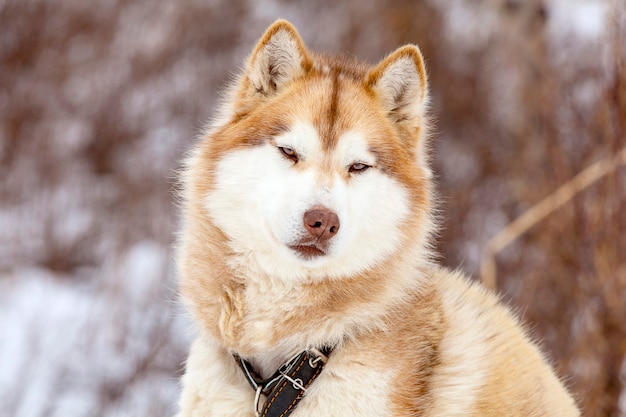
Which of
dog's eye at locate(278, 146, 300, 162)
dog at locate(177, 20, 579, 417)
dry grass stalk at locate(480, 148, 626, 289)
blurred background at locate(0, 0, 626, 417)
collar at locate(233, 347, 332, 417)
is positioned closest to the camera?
collar at locate(233, 347, 332, 417)

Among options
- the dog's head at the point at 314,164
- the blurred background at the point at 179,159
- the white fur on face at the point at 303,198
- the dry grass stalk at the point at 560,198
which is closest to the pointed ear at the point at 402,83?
the dog's head at the point at 314,164

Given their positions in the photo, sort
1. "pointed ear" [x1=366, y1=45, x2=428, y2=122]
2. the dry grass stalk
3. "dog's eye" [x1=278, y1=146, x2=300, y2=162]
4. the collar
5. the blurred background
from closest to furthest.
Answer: the collar, "dog's eye" [x1=278, y1=146, x2=300, y2=162], "pointed ear" [x1=366, y1=45, x2=428, y2=122], the dry grass stalk, the blurred background

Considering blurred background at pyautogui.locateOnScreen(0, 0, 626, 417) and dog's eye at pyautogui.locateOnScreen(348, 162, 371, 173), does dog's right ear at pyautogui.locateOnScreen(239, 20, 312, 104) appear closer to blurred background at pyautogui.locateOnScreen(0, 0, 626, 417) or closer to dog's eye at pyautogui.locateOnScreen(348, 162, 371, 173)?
dog's eye at pyautogui.locateOnScreen(348, 162, 371, 173)

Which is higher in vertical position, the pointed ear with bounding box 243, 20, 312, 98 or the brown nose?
the pointed ear with bounding box 243, 20, 312, 98

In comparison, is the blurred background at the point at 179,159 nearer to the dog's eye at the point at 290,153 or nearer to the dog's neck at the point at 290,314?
the dog's neck at the point at 290,314

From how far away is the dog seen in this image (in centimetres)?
309

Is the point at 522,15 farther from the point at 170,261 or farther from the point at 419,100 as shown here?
the point at 419,100

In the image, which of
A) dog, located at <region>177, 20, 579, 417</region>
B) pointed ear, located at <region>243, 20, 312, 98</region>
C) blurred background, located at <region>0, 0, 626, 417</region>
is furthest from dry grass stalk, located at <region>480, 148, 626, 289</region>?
pointed ear, located at <region>243, 20, 312, 98</region>

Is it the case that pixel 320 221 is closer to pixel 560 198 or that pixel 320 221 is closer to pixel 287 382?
pixel 287 382

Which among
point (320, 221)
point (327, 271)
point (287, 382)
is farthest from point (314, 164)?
point (287, 382)

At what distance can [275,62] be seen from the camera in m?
3.54

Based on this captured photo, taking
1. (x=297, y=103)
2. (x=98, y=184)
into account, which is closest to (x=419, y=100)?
(x=297, y=103)

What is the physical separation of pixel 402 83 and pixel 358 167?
0.50 meters

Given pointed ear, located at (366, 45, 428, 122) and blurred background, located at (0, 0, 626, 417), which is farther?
blurred background, located at (0, 0, 626, 417)
